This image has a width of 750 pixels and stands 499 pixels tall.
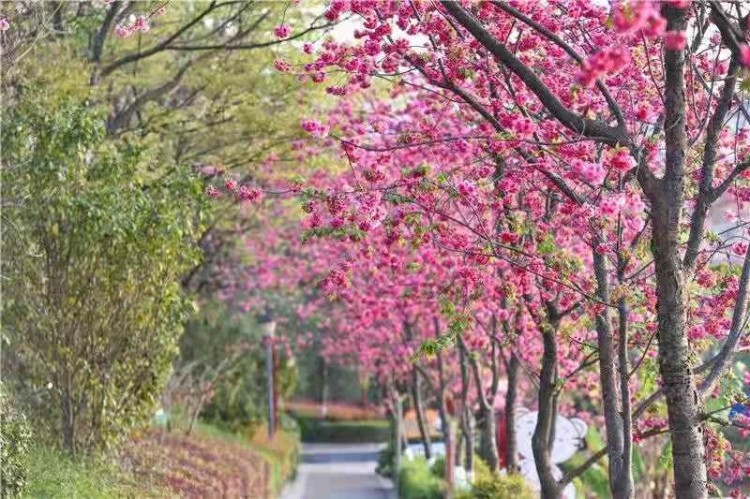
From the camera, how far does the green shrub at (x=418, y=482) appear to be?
18859 millimetres

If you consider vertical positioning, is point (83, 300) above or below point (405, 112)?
below

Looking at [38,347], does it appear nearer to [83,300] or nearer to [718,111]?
[83,300]

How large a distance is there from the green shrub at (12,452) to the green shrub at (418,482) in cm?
1007

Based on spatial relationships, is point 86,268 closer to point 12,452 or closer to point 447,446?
point 12,452

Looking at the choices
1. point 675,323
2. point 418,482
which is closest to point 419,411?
point 418,482

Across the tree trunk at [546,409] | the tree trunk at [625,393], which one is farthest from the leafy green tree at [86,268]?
the tree trunk at [625,393]

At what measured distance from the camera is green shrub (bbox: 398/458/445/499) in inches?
742

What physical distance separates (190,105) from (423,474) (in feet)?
26.9

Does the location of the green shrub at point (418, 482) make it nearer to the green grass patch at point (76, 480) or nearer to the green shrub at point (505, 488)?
the green shrub at point (505, 488)

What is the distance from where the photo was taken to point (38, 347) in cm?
1190

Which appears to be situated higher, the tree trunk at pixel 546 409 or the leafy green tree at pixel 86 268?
the leafy green tree at pixel 86 268

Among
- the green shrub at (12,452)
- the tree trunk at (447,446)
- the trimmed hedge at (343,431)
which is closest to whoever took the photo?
the green shrub at (12,452)

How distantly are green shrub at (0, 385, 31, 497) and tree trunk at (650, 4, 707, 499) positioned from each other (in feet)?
17.0

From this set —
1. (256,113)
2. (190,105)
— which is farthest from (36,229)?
(190,105)
